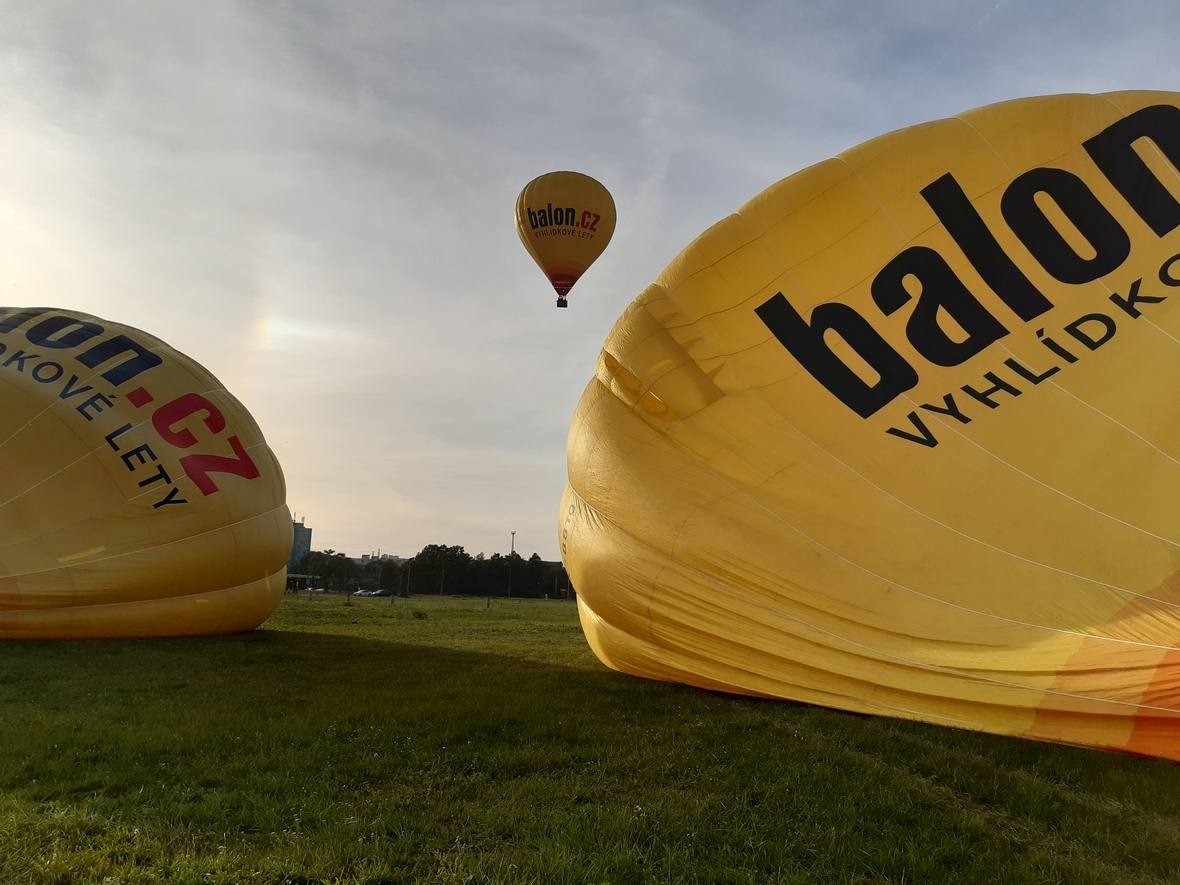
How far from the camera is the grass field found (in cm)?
296

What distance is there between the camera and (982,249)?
5.80 metres

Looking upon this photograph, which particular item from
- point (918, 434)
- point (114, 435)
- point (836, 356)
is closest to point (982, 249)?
point (836, 356)

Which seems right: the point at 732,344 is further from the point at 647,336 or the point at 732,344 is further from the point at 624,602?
the point at 624,602

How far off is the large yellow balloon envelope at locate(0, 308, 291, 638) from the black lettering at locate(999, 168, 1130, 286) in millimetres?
9151

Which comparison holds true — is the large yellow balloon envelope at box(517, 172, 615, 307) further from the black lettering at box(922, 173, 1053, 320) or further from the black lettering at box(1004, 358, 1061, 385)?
the black lettering at box(1004, 358, 1061, 385)

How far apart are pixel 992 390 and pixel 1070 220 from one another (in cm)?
141

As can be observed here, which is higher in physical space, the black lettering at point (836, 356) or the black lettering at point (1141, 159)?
the black lettering at point (1141, 159)

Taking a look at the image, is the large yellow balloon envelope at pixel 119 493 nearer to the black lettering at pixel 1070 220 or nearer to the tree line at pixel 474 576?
the black lettering at pixel 1070 220

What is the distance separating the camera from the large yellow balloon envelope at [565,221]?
54.5 feet

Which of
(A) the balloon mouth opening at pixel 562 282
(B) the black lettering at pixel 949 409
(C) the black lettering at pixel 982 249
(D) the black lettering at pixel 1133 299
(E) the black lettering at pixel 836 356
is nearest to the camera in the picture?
(D) the black lettering at pixel 1133 299

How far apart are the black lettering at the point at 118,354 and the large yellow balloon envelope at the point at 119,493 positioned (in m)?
0.02

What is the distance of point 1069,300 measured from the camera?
555cm

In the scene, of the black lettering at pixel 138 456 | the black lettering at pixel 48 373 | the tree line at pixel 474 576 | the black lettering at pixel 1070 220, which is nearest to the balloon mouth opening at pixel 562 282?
the black lettering at pixel 138 456

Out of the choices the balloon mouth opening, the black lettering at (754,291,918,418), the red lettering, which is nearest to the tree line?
the balloon mouth opening
